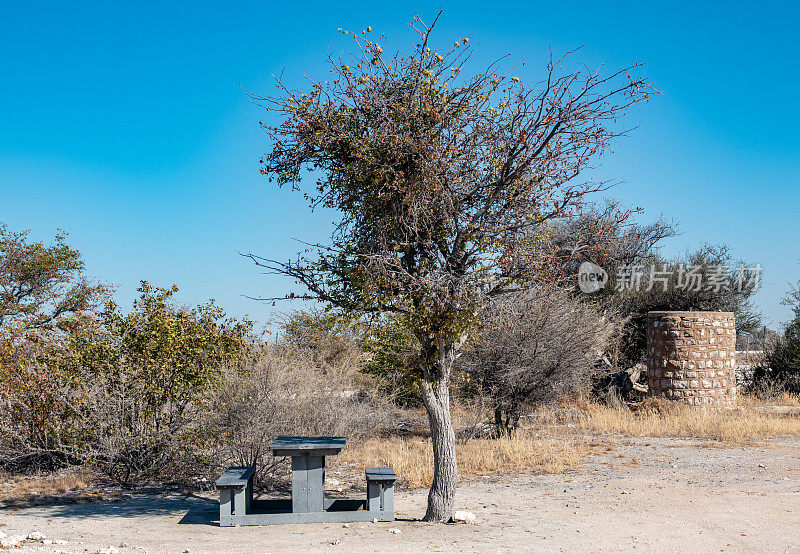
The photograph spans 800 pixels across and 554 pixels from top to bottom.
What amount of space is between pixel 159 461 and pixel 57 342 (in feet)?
8.26

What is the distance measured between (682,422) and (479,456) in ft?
19.4

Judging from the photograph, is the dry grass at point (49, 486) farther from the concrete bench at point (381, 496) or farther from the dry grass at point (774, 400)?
the dry grass at point (774, 400)

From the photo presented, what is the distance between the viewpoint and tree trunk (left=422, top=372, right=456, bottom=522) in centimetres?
771

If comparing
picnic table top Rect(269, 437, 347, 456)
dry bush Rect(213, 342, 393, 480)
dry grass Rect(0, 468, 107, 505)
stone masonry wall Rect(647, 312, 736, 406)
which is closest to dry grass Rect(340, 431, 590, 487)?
dry bush Rect(213, 342, 393, 480)

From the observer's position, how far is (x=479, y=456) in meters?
11.7

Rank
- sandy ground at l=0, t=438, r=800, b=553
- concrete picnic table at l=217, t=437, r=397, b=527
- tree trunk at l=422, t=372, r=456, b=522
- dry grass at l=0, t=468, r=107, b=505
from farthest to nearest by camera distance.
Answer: dry grass at l=0, t=468, r=107, b=505 < concrete picnic table at l=217, t=437, r=397, b=527 < tree trunk at l=422, t=372, r=456, b=522 < sandy ground at l=0, t=438, r=800, b=553

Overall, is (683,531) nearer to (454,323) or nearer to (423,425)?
(454,323)

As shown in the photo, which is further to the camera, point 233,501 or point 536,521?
point 233,501

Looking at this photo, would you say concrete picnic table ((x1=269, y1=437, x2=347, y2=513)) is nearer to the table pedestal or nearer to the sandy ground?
the table pedestal

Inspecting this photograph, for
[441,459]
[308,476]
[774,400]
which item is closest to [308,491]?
[308,476]

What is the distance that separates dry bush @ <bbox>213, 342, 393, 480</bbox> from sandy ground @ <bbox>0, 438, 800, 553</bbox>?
35.5 inches

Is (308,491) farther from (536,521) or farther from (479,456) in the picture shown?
(479,456)

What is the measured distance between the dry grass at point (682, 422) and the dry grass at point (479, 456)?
1906 millimetres

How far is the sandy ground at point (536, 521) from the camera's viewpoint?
265 inches
